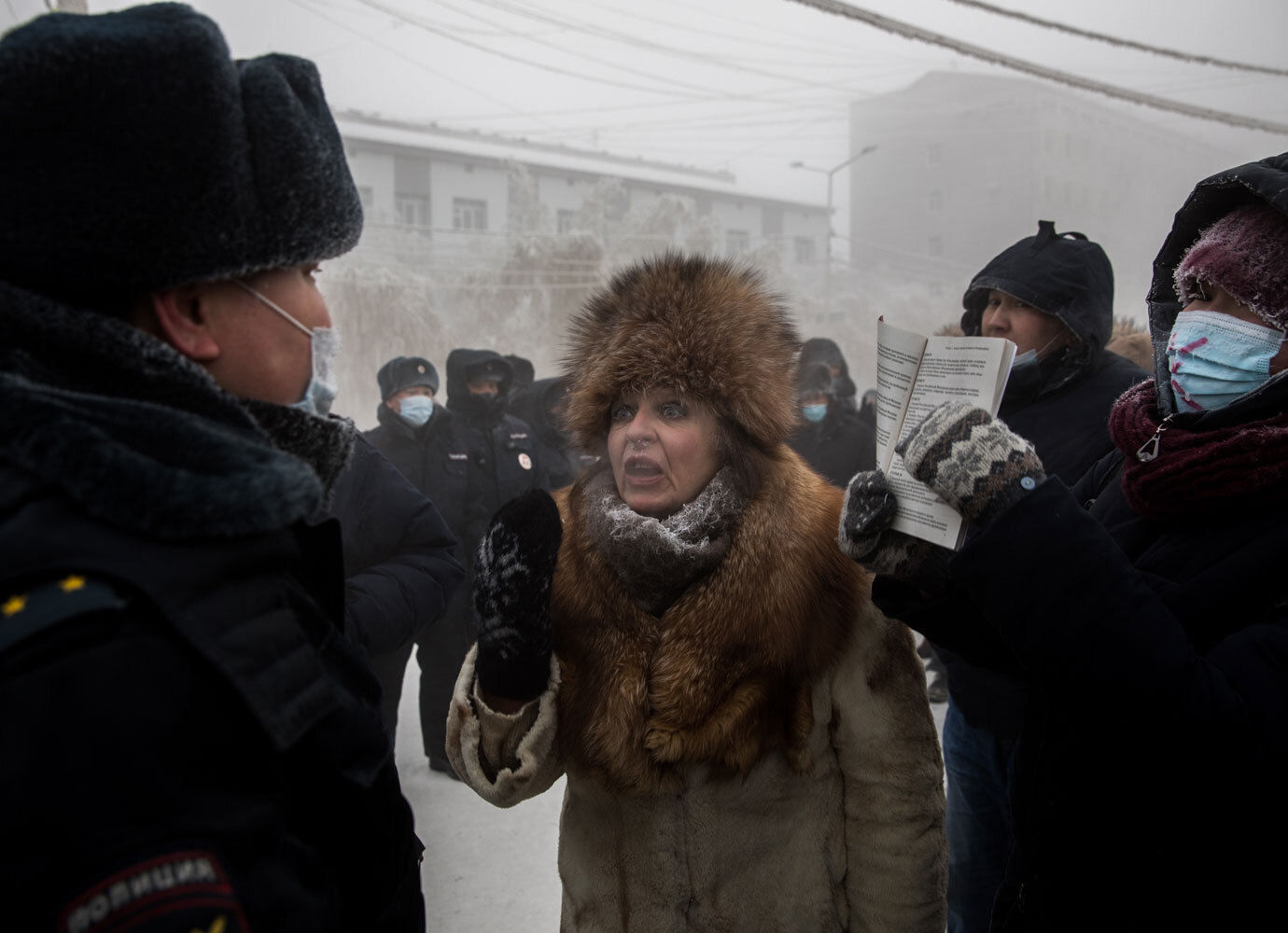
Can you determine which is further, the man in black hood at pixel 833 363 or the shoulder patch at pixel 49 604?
the man in black hood at pixel 833 363

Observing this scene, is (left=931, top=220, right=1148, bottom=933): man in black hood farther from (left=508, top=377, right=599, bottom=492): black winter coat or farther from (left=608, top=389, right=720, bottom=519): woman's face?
(left=508, top=377, right=599, bottom=492): black winter coat

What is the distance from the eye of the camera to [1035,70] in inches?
281

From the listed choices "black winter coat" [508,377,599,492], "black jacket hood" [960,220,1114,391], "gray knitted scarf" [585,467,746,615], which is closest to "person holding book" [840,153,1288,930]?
"gray knitted scarf" [585,467,746,615]

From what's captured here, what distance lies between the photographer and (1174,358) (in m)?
1.50

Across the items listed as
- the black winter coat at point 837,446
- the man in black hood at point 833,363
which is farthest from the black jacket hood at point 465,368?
the man in black hood at point 833,363

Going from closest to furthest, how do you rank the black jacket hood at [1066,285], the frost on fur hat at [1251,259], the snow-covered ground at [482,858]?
the frost on fur hat at [1251,259] < the black jacket hood at [1066,285] < the snow-covered ground at [482,858]

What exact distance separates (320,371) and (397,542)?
195cm

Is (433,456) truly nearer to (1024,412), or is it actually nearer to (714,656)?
(1024,412)

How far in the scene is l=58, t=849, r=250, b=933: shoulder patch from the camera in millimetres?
652

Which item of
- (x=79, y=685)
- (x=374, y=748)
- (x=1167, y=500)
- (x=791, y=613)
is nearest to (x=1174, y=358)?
(x=1167, y=500)

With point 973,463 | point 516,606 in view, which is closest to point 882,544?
point 973,463

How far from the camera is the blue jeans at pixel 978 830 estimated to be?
2461 mm

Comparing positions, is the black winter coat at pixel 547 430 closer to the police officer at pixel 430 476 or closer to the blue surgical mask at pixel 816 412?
the police officer at pixel 430 476

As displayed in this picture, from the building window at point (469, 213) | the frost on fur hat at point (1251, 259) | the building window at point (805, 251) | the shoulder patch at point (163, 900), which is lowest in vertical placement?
the building window at point (805, 251)
